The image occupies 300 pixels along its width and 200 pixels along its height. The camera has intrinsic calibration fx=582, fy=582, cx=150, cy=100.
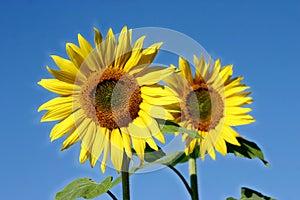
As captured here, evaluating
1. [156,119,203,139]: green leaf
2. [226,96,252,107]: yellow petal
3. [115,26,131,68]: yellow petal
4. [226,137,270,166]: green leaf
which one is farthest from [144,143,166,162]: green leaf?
[226,96,252,107]: yellow petal

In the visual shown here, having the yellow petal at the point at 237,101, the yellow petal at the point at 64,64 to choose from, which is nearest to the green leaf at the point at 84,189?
the yellow petal at the point at 64,64

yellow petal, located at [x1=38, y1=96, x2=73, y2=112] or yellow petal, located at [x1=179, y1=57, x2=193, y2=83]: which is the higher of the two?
yellow petal, located at [x1=179, y1=57, x2=193, y2=83]

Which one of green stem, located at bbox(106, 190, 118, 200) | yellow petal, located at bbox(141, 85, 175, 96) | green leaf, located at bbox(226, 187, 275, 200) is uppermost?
yellow petal, located at bbox(141, 85, 175, 96)

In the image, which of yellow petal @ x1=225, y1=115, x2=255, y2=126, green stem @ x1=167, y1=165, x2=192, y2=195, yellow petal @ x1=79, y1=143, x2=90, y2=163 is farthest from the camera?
yellow petal @ x1=225, y1=115, x2=255, y2=126

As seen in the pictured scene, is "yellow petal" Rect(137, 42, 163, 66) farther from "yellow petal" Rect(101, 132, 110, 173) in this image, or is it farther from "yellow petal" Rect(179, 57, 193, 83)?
"yellow petal" Rect(179, 57, 193, 83)

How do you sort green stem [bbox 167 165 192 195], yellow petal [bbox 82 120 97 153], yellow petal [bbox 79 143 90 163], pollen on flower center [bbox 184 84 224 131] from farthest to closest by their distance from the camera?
1. pollen on flower center [bbox 184 84 224 131]
2. green stem [bbox 167 165 192 195]
3. yellow petal [bbox 82 120 97 153]
4. yellow petal [bbox 79 143 90 163]

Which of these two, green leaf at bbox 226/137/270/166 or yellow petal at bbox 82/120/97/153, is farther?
green leaf at bbox 226/137/270/166

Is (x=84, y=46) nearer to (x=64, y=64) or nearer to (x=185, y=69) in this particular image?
(x=64, y=64)
